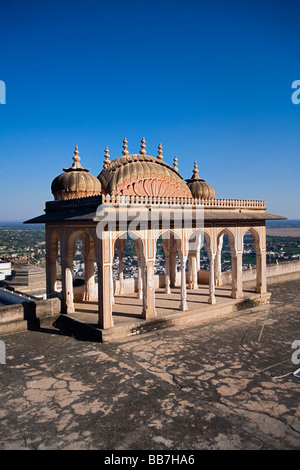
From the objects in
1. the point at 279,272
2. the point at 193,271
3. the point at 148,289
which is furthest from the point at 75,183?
the point at 279,272

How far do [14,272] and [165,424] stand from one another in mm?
15830

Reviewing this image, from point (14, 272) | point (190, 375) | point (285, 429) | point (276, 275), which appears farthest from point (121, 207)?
point (276, 275)

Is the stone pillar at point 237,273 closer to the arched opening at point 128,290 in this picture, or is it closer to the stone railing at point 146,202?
the stone railing at point 146,202

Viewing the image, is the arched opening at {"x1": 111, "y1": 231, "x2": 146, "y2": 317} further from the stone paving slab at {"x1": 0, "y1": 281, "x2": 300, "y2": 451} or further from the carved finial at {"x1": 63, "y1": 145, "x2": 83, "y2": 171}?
the carved finial at {"x1": 63, "y1": 145, "x2": 83, "y2": 171}

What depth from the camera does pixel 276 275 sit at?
20422 millimetres

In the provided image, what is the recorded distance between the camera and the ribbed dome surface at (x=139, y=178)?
501 inches

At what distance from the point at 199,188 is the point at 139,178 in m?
4.20

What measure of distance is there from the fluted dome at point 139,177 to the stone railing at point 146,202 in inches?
49.4

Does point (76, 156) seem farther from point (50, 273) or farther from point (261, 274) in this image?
point (261, 274)

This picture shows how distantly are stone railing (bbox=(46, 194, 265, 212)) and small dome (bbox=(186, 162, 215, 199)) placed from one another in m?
2.08

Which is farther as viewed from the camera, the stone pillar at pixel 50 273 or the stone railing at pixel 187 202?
the stone pillar at pixel 50 273

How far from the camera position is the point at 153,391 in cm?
725

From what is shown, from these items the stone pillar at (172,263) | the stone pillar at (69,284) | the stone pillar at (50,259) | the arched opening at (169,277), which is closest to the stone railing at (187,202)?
the arched opening at (169,277)

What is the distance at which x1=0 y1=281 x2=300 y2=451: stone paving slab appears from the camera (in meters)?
5.66
